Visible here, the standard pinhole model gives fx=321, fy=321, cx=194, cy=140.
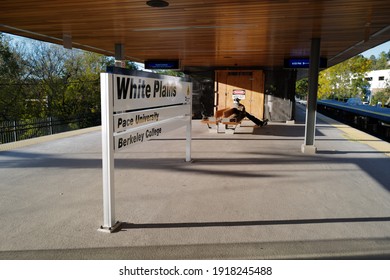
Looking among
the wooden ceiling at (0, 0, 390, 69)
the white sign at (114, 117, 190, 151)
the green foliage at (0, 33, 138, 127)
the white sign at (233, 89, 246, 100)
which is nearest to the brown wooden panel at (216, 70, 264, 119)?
the white sign at (233, 89, 246, 100)

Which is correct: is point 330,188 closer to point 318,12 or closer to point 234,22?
point 318,12

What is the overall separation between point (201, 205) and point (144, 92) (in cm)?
173

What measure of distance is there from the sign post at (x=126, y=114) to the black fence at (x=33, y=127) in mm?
11079

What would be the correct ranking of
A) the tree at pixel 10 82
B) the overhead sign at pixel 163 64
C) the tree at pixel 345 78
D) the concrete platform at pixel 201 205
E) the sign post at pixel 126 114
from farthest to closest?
1. the tree at pixel 345 78
2. the tree at pixel 10 82
3. the overhead sign at pixel 163 64
4. the sign post at pixel 126 114
5. the concrete platform at pixel 201 205

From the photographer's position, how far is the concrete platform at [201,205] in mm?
3260

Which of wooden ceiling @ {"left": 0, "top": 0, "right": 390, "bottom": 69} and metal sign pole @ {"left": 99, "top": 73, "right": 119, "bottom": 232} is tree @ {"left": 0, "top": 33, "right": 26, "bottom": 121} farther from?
metal sign pole @ {"left": 99, "top": 73, "right": 119, "bottom": 232}

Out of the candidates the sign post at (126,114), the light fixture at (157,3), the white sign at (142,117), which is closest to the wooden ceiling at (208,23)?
the light fixture at (157,3)

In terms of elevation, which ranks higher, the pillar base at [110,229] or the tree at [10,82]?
the tree at [10,82]

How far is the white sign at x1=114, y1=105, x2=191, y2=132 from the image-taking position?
367 centimetres

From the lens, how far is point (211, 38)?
8.66 meters

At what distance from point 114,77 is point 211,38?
19.0ft

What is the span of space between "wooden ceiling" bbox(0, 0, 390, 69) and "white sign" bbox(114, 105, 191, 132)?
5.94 feet

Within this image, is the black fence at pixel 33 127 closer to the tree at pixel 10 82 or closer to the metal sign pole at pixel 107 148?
the tree at pixel 10 82

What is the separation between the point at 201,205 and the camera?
4.44 metres
